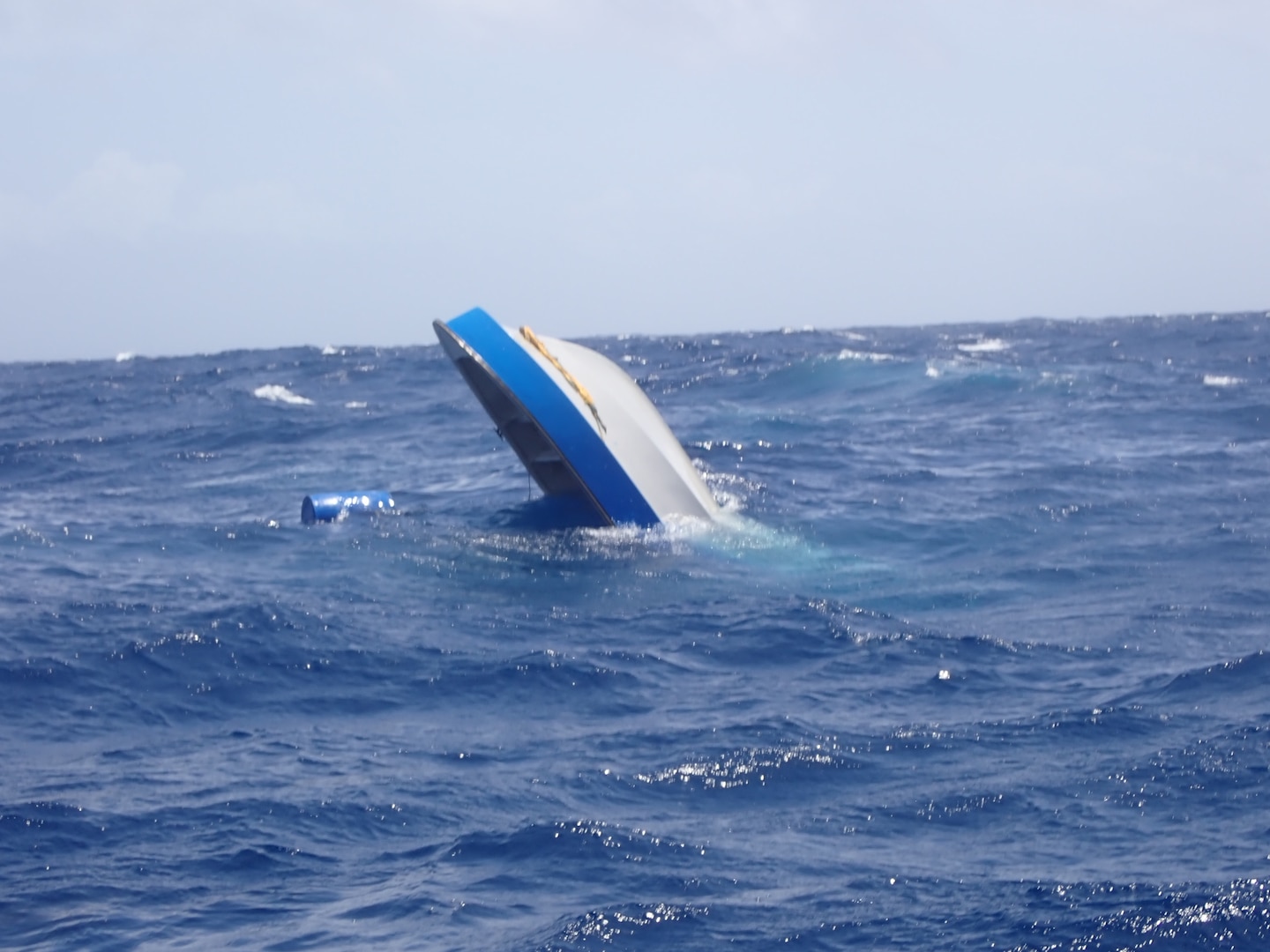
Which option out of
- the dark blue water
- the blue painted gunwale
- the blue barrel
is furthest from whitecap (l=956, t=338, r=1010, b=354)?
the blue painted gunwale

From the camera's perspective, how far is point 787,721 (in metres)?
11.2

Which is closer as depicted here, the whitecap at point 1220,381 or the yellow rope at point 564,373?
the yellow rope at point 564,373

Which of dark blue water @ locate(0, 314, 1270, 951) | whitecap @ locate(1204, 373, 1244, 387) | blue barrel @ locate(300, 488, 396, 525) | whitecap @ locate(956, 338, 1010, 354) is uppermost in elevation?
whitecap @ locate(956, 338, 1010, 354)

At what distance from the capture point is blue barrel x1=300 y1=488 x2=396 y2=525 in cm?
1942

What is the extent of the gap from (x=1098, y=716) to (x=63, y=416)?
30.7m

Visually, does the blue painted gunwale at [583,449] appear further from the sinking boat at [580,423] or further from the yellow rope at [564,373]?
the yellow rope at [564,373]

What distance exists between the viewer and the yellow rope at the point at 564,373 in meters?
18.1

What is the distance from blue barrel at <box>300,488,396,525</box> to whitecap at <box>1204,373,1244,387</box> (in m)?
24.0

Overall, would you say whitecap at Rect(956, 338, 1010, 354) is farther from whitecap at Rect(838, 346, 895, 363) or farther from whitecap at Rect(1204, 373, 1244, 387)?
whitecap at Rect(1204, 373, 1244, 387)

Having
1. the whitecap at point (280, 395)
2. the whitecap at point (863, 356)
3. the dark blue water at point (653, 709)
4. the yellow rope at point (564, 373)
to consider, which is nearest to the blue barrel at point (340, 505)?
the dark blue water at point (653, 709)

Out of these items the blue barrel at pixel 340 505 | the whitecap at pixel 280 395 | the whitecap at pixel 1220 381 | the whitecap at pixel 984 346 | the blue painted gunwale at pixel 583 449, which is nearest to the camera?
the blue painted gunwale at pixel 583 449

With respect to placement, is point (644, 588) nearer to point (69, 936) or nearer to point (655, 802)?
point (655, 802)

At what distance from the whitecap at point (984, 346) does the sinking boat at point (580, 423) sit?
109 feet

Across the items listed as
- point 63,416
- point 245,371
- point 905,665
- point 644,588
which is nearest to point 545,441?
point 644,588
